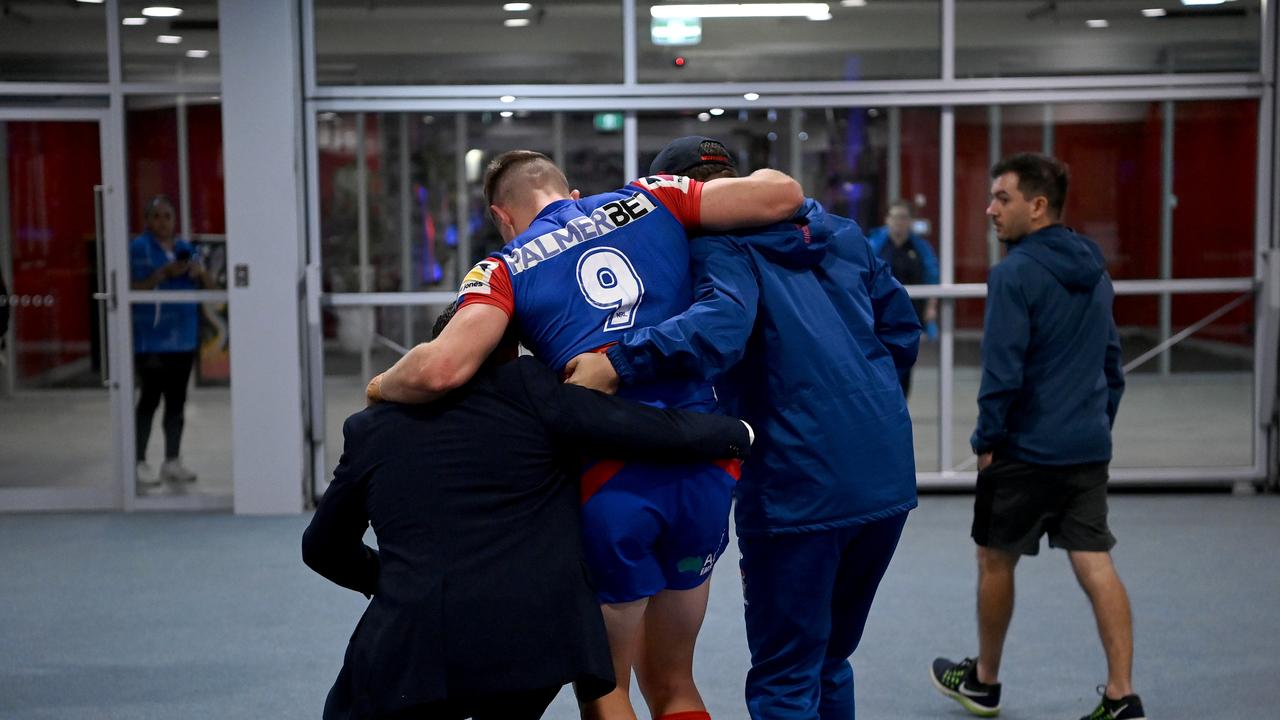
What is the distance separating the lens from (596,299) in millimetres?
2660

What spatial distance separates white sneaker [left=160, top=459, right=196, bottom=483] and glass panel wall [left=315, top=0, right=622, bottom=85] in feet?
7.96

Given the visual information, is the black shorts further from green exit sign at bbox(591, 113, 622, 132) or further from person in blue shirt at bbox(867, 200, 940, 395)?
green exit sign at bbox(591, 113, 622, 132)

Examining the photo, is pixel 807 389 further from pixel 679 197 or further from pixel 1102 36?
pixel 1102 36

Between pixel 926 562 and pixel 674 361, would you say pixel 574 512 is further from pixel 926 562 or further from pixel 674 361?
pixel 926 562

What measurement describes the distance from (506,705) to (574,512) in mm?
354

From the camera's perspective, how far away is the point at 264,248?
23.8 ft

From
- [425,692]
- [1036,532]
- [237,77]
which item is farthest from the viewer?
[237,77]

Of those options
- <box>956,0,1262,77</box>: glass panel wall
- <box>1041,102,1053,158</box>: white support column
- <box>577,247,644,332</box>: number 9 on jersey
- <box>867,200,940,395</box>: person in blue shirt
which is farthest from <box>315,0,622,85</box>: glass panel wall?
<box>577,247,644,332</box>: number 9 on jersey

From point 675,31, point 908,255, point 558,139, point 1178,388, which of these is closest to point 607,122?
point 558,139

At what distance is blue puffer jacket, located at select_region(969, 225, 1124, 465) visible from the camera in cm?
388

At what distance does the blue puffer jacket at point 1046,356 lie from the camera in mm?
3875

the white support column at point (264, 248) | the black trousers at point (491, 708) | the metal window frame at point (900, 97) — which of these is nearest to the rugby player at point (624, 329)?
the black trousers at point (491, 708)

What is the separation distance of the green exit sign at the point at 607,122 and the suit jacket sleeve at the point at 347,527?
5476 millimetres

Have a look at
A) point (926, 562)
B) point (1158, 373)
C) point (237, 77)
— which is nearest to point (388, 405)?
point (926, 562)
